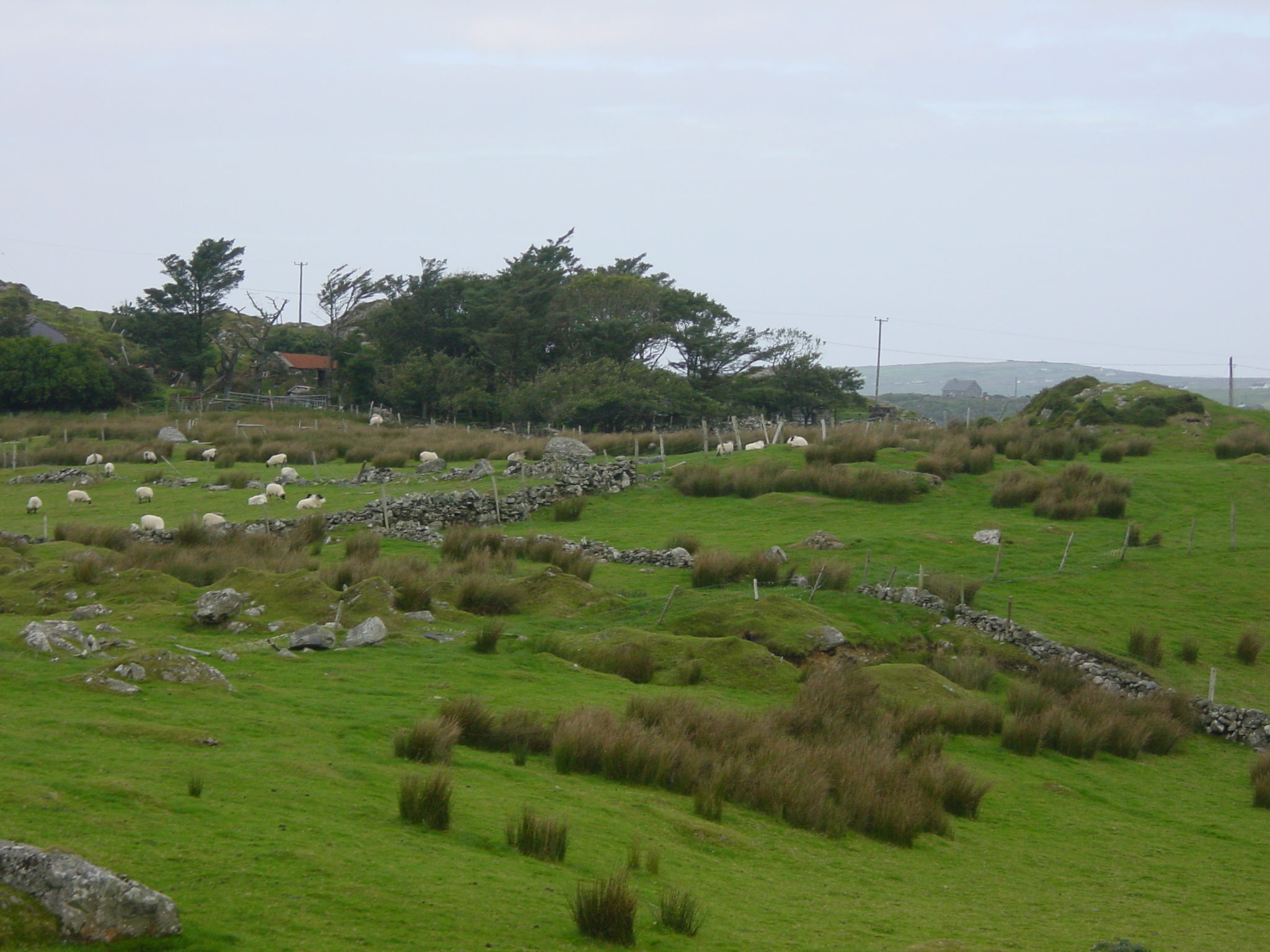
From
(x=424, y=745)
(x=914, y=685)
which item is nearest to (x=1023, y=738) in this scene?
(x=914, y=685)

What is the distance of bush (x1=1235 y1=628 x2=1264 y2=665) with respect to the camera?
2069 centimetres

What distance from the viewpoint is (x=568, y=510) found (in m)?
31.8

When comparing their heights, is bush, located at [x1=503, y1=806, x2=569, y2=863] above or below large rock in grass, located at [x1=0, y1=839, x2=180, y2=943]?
below

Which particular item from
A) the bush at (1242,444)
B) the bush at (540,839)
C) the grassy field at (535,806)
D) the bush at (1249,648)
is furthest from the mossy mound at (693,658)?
the bush at (1242,444)

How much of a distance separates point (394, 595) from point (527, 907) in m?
11.8

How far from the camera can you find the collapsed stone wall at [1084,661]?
17.2 m

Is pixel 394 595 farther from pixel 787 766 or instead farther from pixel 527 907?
pixel 527 907

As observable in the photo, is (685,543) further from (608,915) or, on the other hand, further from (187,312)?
(187,312)

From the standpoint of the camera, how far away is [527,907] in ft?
22.7

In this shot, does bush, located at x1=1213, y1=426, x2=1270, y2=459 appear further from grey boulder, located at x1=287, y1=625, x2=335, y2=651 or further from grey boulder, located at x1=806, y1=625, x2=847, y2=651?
grey boulder, located at x1=287, y1=625, x2=335, y2=651

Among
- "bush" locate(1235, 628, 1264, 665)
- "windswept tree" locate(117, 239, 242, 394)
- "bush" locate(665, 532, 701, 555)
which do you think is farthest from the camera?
"windswept tree" locate(117, 239, 242, 394)

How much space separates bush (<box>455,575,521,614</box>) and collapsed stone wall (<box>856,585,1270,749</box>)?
6.68m

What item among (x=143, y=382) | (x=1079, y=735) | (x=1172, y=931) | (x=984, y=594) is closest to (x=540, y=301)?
(x=143, y=382)

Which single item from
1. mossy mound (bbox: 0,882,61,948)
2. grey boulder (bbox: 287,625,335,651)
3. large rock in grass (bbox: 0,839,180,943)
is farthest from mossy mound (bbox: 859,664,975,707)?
Result: mossy mound (bbox: 0,882,61,948)
